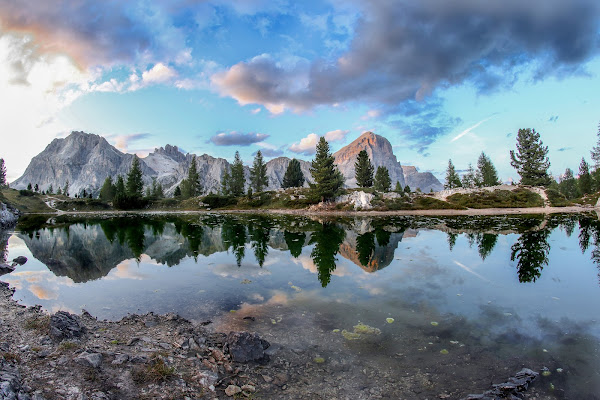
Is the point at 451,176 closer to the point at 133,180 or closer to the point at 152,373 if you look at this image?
the point at 133,180

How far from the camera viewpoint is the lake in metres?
8.64

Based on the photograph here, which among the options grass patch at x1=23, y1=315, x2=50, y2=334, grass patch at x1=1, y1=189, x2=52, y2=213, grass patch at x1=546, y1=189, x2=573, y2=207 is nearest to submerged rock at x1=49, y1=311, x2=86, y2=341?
grass patch at x1=23, y1=315, x2=50, y2=334

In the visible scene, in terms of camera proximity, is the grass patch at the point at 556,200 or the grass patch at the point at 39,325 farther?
the grass patch at the point at 556,200

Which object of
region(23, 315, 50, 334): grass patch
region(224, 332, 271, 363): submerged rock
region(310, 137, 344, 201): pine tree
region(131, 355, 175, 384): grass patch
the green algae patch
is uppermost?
region(310, 137, 344, 201): pine tree

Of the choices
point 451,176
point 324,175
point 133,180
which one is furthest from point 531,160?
point 133,180

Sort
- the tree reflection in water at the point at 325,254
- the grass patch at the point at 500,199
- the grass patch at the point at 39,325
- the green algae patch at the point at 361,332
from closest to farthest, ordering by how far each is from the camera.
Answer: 1. the grass patch at the point at 39,325
2. the green algae patch at the point at 361,332
3. the tree reflection in water at the point at 325,254
4. the grass patch at the point at 500,199

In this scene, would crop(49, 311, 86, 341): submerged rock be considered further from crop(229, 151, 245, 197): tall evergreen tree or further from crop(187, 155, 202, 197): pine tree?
crop(187, 155, 202, 197): pine tree

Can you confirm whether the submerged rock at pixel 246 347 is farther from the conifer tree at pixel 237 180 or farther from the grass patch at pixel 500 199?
the conifer tree at pixel 237 180

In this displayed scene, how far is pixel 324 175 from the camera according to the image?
87.9 m

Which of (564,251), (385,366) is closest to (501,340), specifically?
(385,366)

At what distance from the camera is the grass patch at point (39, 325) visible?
32.2ft

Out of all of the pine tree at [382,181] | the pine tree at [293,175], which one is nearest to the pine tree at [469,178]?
the pine tree at [382,181]

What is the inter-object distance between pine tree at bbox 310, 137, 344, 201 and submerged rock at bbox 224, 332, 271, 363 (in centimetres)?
7893

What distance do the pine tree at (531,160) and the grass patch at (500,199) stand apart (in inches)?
577
